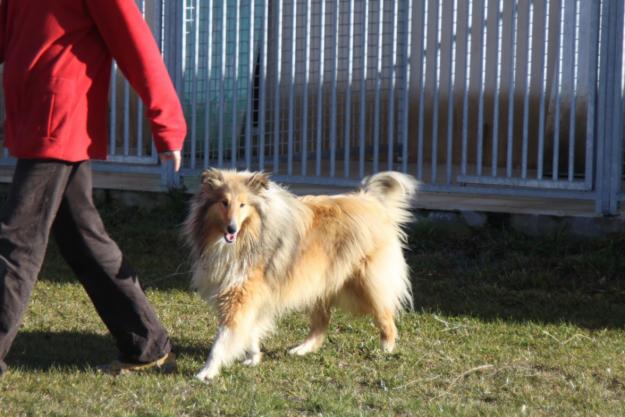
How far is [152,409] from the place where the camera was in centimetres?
493

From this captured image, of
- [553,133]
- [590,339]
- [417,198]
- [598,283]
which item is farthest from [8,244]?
[553,133]

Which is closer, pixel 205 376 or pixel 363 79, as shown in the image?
pixel 205 376

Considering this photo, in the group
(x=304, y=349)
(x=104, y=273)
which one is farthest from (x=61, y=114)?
(x=304, y=349)

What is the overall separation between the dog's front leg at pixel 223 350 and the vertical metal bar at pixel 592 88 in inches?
140

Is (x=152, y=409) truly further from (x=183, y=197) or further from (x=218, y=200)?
(x=183, y=197)

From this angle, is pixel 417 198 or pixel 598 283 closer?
pixel 598 283

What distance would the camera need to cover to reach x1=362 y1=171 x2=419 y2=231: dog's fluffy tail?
625 cm

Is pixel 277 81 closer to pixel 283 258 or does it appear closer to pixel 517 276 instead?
pixel 517 276

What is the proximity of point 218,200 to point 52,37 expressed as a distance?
3.83 ft

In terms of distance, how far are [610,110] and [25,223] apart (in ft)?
Result: 15.0

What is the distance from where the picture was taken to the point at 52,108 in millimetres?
4938

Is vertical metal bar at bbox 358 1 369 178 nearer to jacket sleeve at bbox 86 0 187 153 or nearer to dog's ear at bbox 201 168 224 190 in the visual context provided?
dog's ear at bbox 201 168 224 190

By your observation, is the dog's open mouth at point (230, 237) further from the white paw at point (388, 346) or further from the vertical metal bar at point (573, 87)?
the vertical metal bar at point (573, 87)

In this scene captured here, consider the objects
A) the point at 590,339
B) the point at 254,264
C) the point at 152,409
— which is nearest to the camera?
the point at 152,409
